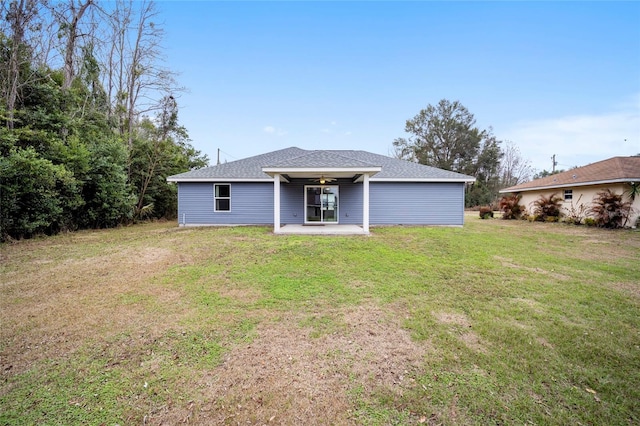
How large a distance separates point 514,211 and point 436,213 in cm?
1056

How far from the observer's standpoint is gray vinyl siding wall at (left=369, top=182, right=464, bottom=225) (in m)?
12.8

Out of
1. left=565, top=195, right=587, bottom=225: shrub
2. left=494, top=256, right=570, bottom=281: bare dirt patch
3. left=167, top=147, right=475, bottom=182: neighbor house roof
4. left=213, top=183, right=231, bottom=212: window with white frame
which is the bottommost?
left=494, top=256, right=570, bottom=281: bare dirt patch

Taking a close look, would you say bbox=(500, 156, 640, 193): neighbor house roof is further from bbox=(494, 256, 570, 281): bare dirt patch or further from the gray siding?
bbox=(494, 256, 570, 281): bare dirt patch

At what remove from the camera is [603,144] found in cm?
2428

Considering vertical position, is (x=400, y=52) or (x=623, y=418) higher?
(x=400, y=52)

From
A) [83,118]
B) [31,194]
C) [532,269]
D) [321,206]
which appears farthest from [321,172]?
[83,118]

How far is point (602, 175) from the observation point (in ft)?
47.7

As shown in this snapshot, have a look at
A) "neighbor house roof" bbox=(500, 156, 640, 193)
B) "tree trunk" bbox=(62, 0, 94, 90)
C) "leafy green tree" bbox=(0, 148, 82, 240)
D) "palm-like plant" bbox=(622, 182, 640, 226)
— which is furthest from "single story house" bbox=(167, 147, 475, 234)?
"palm-like plant" bbox=(622, 182, 640, 226)

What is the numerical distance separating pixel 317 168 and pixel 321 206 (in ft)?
12.0

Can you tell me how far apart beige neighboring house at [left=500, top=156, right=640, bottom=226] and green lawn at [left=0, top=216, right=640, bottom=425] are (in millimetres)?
11226

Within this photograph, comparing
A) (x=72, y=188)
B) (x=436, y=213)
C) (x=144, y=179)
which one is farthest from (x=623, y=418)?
(x=144, y=179)

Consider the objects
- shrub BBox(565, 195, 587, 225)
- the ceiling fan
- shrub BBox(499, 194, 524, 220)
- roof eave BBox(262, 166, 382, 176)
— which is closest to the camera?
roof eave BBox(262, 166, 382, 176)

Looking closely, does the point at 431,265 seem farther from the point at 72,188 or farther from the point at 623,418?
the point at 72,188

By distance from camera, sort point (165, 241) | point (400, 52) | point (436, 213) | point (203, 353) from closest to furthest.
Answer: point (203, 353)
point (165, 241)
point (436, 213)
point (400, 52)
